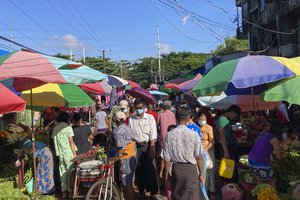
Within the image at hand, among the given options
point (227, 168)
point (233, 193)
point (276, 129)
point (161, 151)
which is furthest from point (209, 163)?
point (276, 129)

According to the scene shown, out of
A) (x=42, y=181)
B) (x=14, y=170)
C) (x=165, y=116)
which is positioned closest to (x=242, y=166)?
(x=165, y=116)

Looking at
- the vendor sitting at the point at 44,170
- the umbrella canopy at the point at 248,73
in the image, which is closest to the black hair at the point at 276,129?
the umbrella canopy at the point at 248,73

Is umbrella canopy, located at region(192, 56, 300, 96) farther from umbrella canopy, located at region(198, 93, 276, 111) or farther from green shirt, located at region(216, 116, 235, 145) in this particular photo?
umbrella canopy, located at region(198, 93, 276, 111)

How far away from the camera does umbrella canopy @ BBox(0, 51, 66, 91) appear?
17.9 ft

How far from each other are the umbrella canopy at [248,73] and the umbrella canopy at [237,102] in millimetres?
3537

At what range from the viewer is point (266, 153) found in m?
5.64

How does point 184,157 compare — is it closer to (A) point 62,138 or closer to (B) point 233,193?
(B) point 233,193

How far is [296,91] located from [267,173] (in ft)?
4.71

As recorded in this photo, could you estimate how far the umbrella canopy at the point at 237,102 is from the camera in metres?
9.84

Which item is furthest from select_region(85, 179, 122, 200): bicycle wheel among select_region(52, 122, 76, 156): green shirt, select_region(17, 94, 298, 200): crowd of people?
select_region(52, 122, 76, 156): green shirt

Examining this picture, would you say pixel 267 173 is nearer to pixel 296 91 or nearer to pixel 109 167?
pixel 296 91

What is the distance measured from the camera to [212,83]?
5816mm

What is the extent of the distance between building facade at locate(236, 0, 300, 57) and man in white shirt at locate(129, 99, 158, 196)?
16436 millimetres

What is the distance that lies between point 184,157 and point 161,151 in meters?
0.64
